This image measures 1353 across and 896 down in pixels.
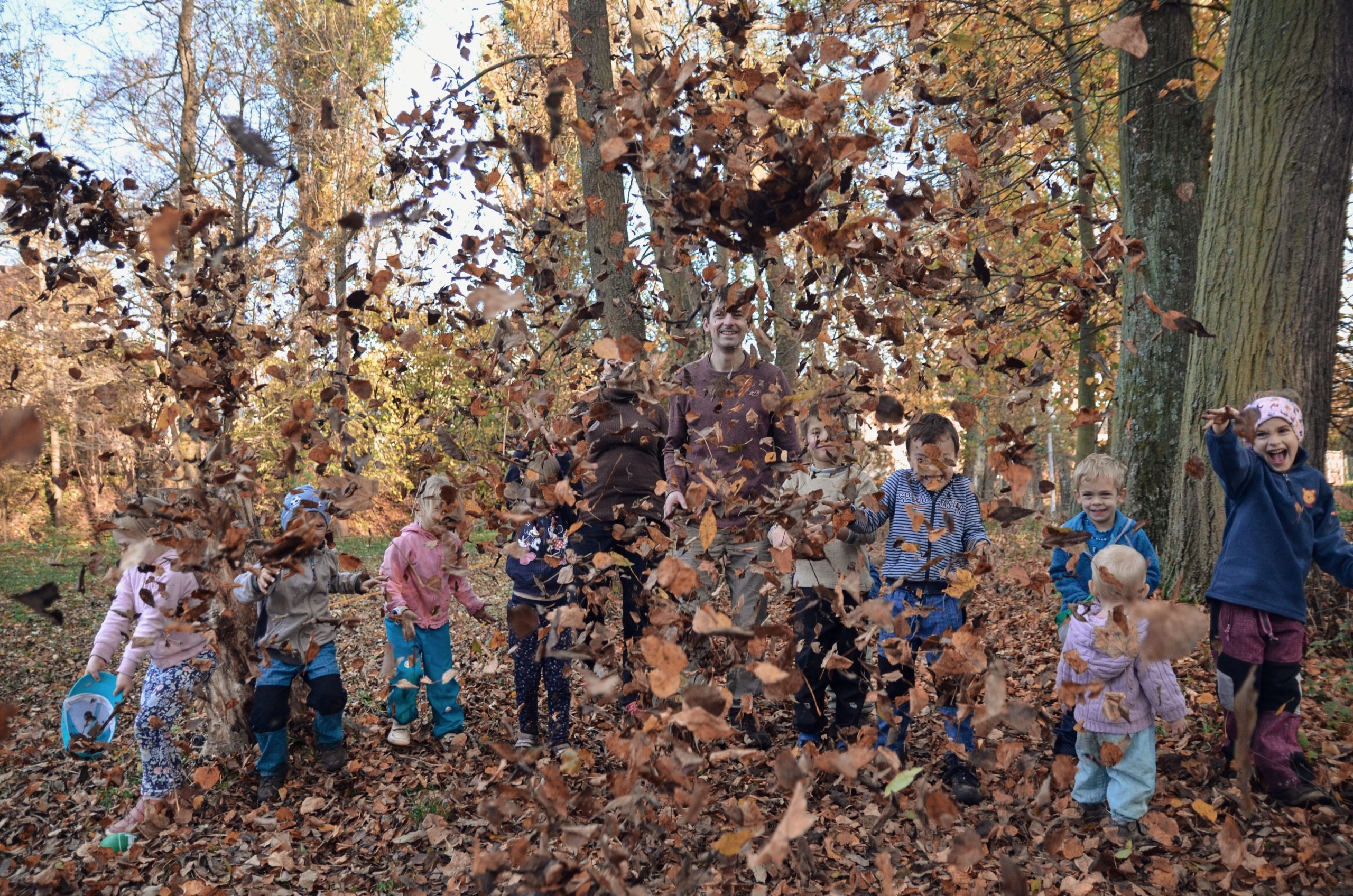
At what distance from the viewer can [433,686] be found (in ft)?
14.9

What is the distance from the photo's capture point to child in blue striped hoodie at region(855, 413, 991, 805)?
11.4 feet

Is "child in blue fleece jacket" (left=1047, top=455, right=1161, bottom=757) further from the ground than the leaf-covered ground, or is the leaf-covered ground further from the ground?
"child in blue fleece jacket" (left=1047, top=455, right=1161, bottom=757)

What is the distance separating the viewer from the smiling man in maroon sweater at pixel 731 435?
3699 mm

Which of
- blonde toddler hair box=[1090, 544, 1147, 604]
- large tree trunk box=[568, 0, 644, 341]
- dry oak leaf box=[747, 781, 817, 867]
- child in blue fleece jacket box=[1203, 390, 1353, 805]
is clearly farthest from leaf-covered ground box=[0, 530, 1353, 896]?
large tree trunk box=[568, 0, 644, 341]

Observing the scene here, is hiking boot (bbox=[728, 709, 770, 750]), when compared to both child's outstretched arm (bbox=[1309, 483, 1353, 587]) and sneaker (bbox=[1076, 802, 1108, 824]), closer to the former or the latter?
sneaker (bbox=[1076, 802, 1108, 824])

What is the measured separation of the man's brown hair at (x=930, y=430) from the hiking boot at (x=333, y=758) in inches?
124

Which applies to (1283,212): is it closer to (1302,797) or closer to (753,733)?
(1302,797)

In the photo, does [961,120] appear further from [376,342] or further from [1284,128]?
[376,342]

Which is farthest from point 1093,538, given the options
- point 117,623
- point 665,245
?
point 117,623

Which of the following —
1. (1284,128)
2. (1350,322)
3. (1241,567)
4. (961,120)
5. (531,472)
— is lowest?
(1241,567)

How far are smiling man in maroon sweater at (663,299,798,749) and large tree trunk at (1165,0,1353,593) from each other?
7.72 ft

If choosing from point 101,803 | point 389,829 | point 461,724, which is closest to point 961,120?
point 461,724

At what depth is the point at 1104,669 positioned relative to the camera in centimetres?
309

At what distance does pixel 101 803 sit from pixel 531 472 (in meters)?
2.84
